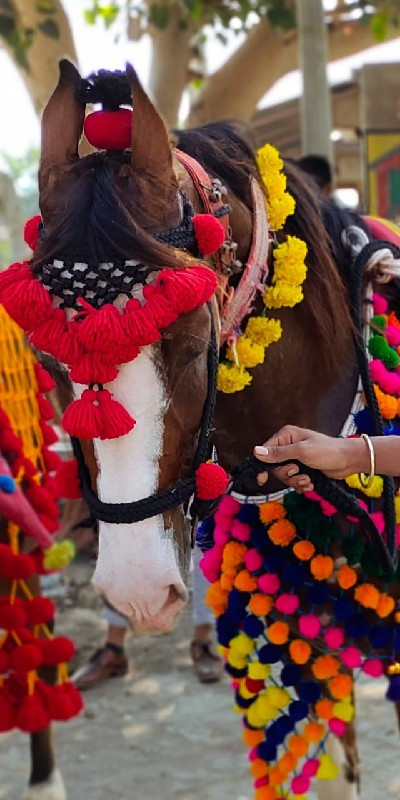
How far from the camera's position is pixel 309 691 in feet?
6.77

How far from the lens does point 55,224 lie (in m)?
1.45

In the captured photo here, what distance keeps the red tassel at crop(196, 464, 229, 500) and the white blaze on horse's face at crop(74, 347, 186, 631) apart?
10cm

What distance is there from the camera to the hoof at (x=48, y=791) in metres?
2.89

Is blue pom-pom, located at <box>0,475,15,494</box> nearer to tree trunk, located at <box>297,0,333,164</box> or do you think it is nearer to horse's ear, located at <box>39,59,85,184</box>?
horse's ear, located at <box>39,59,85,184</box>

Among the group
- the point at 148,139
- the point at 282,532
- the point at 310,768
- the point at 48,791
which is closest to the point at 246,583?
the point at 282,532

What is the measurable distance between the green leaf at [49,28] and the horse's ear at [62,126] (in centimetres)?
364

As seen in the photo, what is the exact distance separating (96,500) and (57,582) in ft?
12.7

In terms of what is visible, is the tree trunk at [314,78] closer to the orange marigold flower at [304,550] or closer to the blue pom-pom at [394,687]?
the orange marigold flower at [304,550]

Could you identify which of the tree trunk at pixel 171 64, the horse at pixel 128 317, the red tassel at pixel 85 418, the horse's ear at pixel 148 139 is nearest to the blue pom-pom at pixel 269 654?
the horse at pixel 128 317

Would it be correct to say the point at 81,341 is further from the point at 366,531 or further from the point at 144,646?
the point at 144,646

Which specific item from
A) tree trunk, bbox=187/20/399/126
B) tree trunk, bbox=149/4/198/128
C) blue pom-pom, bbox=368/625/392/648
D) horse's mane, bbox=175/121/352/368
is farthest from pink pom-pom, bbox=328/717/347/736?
tree trunk, bbox=187/20/399/126

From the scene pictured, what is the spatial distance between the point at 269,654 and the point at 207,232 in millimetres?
1058

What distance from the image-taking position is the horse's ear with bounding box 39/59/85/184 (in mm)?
1491

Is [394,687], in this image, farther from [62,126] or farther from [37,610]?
[62,126]
